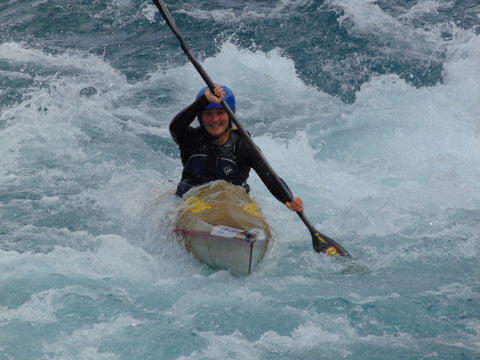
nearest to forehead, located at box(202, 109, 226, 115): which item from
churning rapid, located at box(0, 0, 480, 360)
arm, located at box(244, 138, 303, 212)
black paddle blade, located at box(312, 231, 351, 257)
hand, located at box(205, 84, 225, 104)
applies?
hand, located at box(205, 84, 225, 104)

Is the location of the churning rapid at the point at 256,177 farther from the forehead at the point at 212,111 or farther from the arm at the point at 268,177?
the forehead at the point at 212,111

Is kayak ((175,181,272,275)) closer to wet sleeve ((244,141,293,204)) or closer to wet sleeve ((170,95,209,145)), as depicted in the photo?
wet sleeve ((244,141,293,204))

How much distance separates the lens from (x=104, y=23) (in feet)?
38.4

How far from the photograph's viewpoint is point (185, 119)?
476 cm

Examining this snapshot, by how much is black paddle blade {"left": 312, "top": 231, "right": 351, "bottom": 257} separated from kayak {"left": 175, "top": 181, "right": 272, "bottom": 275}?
1.58 feet

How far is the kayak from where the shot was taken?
160 inches

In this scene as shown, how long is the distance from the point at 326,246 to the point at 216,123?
1.42m

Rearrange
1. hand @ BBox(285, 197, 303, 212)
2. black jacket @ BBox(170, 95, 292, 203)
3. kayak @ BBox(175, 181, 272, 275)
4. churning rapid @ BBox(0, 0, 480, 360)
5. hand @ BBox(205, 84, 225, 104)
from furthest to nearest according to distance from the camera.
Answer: black jacket @ BBox(170, 95, 292, 203), hand @ BBox(285, 197, 303, 212), hand @ BBox(205, 84, 225, 104), kayak @ BBox(175, 181, 272, 275), churning rapid @ BBox(0, 0, 480, 360)

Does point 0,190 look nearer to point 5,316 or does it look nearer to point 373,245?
point 5,316

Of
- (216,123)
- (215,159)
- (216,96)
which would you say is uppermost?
(216,96)

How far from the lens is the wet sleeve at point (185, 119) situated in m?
4.69

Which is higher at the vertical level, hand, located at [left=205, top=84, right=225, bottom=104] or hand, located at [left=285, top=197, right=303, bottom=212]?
hand, located at [left=205, top=84, right=225, bottom=104]

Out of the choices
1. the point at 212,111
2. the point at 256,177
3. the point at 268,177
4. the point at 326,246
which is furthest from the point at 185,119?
the point at 256,177

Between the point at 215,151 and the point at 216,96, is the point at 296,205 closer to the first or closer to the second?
the point at 215,151
